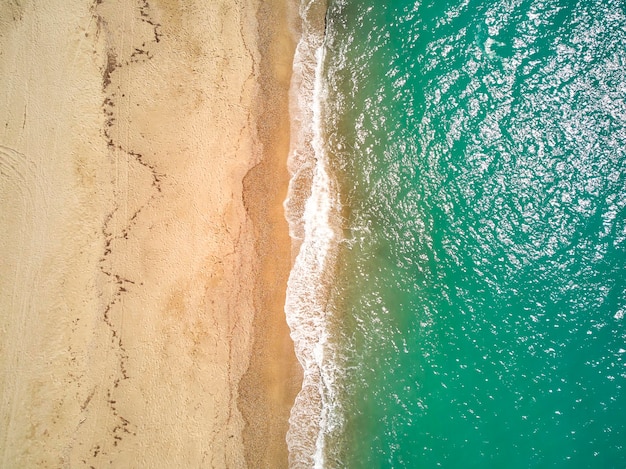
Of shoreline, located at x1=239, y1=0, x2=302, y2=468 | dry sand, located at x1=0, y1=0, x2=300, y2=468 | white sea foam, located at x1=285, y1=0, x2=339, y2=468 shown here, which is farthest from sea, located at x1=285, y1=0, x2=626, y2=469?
dry sand, located at x1=0, y1=0, x2=300, y2=468

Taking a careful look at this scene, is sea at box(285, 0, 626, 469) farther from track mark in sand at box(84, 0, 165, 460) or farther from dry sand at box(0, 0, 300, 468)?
track mark in sand at box(84, 0, 165, 460)

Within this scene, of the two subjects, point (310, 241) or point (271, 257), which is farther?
point (310, 241)

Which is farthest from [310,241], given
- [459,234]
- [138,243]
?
[138,243]

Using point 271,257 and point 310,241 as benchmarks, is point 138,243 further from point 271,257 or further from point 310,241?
point 310,241

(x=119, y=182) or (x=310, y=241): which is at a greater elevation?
(x=119, y=182)

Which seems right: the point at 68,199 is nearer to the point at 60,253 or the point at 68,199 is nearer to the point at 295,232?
the point at 60,253

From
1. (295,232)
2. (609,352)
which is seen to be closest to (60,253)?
(295,232)
